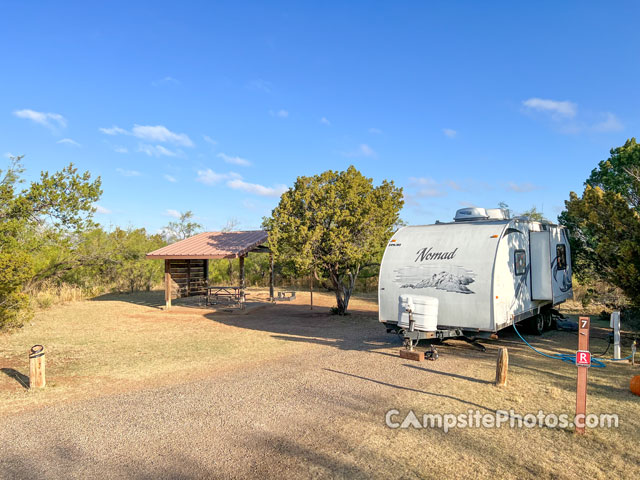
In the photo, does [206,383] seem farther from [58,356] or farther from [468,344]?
[468,344]

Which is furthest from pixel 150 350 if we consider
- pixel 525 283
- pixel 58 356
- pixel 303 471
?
pixel 525 283

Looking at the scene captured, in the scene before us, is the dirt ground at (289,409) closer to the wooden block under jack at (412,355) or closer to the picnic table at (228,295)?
the wooden block under jack at (412,355)

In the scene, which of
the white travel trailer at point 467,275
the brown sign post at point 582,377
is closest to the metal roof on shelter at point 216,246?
the white travel trailer at point 467,275

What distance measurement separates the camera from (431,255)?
986cm

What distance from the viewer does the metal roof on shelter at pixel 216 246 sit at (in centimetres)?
1750

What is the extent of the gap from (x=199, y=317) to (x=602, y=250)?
13.2m

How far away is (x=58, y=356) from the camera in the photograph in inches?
376

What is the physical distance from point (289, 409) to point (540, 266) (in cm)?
788

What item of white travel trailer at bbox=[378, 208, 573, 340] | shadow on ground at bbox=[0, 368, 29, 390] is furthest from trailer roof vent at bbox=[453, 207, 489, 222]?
shadow on ground at bbox=[0, 368, 29, 390]

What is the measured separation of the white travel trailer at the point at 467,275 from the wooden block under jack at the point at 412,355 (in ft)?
1.07

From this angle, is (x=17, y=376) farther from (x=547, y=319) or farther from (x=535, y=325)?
(x=547, y=319)

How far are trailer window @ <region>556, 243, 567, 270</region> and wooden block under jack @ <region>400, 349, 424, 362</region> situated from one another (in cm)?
556

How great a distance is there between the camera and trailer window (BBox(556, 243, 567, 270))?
11847 millimetres

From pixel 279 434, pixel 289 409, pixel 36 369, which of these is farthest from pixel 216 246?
pixel 279 434
